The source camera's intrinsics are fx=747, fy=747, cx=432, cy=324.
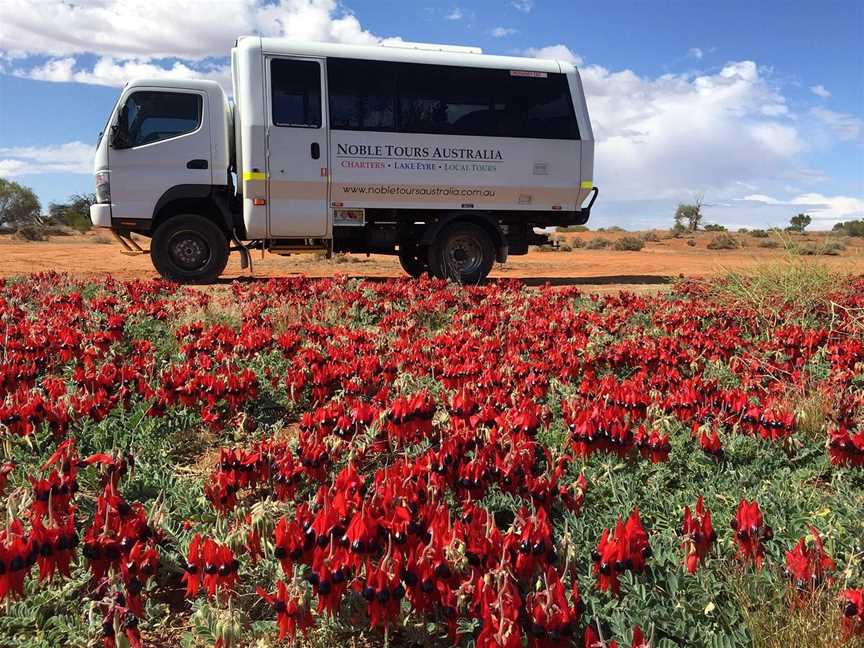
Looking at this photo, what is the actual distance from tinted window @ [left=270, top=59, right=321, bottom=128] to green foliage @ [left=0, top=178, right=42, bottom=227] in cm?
3489

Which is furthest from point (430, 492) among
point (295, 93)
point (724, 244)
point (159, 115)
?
point (724, 244)

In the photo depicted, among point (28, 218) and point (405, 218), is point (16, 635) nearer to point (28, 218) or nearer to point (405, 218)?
point (405, 218)

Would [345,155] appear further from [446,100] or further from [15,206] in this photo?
[15,206]

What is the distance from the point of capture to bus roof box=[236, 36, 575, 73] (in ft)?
37.1

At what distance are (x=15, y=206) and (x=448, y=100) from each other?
37334 mm

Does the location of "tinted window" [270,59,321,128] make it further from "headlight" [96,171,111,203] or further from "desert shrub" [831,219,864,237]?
"desert shrub" [831,219,864,237]

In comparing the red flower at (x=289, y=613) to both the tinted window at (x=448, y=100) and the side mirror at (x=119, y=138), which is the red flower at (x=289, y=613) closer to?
the tinted window at (x=448, y=100)

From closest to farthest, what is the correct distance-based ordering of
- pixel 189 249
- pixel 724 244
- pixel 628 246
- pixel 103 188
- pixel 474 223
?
pixel 103 188, pixel 189 249, pixel 474 223, pixel 628 246, pixel 724 244

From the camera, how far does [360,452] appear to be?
3023 millimetres

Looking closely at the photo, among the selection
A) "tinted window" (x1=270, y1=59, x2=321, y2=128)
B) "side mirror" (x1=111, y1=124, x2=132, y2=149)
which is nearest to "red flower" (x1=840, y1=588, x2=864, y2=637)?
"tinted window" (x1=270, y1=59, x2=321, y2=128)

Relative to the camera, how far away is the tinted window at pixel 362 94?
1151cm

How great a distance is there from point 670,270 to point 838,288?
1101 centimetres

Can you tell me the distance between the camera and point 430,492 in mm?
2408

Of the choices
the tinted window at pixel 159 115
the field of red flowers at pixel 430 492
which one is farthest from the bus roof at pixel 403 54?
the field of red flowers at pixel 430 492
